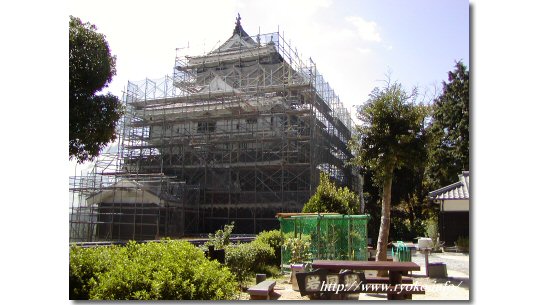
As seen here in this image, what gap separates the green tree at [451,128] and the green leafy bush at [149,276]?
14.5ft

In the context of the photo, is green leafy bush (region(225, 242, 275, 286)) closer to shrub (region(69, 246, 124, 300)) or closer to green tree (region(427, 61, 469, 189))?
shrub (region(69, 246, 124, 300))

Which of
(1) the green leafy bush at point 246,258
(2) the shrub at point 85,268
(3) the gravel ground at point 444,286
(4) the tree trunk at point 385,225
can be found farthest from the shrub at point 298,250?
(2) the shrub at point 85,268

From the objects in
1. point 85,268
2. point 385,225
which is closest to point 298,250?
point 385,225

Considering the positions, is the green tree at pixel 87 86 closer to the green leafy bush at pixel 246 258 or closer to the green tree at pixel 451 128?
the green leafy bush at pixel 246 258

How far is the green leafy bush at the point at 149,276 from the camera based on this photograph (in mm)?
5367

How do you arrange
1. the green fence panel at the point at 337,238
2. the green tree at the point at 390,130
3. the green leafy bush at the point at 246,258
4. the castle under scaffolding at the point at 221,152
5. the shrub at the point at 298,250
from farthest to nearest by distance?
the castle under scaffolding at the point at 221,152
the green fence panel at the point at 337,238
the shrub at the point at 298,250
the green leafy bush at the point at 246,258
the green tree at the point at 390,130

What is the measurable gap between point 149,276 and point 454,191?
610cm

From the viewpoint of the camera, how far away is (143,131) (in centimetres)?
2089

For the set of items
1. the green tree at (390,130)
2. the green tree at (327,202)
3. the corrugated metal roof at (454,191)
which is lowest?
the green tree at (327,202)

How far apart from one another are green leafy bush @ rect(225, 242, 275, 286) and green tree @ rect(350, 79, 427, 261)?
2523mm

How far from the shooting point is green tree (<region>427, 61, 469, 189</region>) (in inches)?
296
